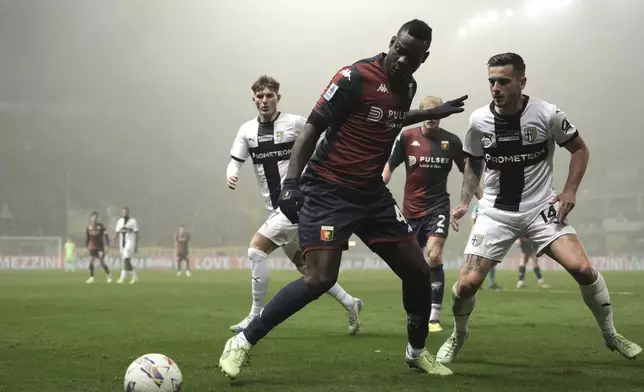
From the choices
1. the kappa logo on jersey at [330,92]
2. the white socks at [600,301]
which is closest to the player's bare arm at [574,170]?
the white socks at [600,301]

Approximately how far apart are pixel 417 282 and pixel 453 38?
164 feet

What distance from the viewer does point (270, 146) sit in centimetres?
895

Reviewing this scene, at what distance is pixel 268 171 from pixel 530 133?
137 inches

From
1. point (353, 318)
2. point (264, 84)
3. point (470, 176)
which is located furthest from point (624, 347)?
point (264, 84)

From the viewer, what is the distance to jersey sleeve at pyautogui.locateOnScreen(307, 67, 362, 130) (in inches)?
204

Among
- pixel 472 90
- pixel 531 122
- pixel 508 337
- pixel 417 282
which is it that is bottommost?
pixel 508 337

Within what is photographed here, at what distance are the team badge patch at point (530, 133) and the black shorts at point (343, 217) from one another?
133 centimetres

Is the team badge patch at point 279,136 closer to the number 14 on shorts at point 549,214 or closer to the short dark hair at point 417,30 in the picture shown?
the number 14 on shorts at point 549,214

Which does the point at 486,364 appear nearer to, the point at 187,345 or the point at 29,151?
the point at 187,345

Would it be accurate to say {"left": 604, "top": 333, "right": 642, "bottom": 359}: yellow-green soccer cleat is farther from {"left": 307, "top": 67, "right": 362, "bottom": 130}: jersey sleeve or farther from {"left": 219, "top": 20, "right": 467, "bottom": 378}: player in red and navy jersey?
{"left": 307, "top": 67, "right": 362, "bottom": 130}: jersey sleeve

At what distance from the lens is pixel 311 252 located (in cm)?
527

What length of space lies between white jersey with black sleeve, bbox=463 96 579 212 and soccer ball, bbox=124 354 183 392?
290cm

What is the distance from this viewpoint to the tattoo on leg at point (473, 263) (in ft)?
20.7

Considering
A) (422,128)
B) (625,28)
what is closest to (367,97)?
(422,128)
